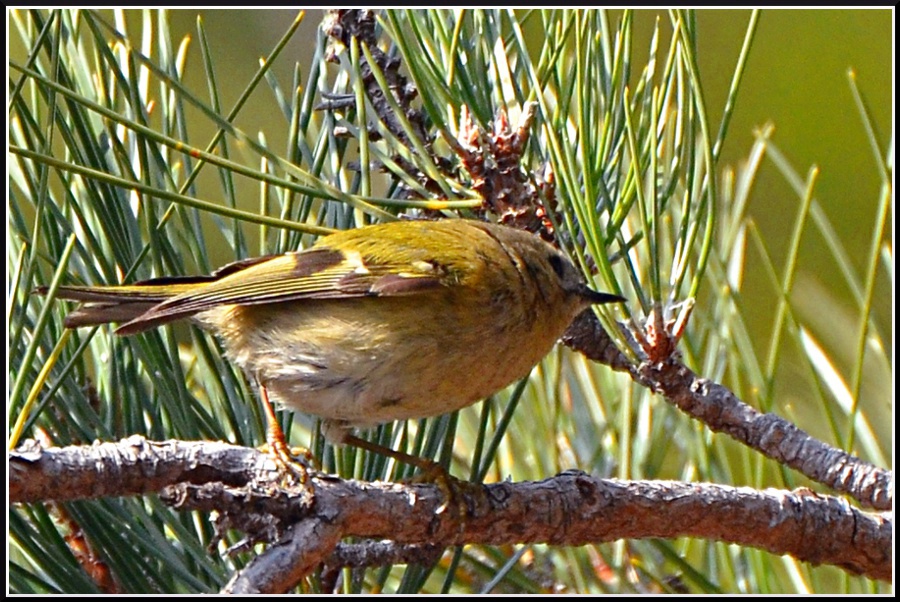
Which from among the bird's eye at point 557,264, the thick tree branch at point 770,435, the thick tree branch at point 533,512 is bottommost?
the thick tree branch at point 533,512

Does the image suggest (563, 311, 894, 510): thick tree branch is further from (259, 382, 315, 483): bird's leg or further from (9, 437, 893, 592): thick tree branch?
(259, 382, 315, 483): bird's leg

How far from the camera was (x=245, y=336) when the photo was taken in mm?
1698

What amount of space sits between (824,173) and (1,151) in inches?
81.9

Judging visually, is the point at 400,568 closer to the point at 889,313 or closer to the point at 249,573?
the point at 249,573

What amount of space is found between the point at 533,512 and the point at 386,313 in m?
0.44

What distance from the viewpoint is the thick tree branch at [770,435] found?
4.19ft

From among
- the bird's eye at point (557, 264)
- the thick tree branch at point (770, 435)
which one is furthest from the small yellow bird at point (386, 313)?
the thick tree branch at point (770, 435)

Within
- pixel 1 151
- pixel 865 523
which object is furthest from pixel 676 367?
pixel 1 151

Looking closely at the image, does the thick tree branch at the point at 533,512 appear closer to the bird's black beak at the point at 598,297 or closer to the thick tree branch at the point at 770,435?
the thick tree branch at the point at 770,435

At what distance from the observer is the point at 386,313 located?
5.34 ft

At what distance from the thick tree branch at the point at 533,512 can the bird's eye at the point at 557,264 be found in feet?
1.31

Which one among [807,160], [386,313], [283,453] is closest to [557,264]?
[386,313]

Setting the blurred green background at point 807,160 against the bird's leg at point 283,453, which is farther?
the blurred green background at point 807,160

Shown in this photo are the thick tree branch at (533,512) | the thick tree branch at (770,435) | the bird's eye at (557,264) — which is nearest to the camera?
the thick tree branch at (533,512)
